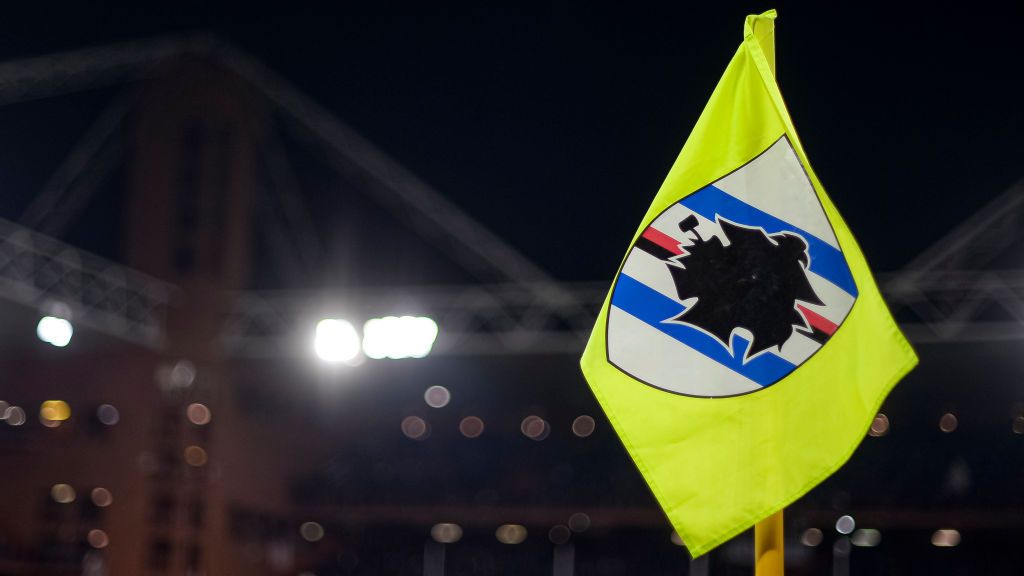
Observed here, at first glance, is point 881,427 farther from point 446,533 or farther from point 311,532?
point 311,532

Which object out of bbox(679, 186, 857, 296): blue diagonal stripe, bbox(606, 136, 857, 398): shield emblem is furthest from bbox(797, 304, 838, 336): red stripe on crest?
bbox(679, 186, 857, 296): blue diagonal stripe

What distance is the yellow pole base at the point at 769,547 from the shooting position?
347 cm

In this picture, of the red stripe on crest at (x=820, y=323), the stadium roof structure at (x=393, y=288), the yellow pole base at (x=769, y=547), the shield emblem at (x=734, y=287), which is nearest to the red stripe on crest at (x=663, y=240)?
the shield emblem at (x=734, y=287)

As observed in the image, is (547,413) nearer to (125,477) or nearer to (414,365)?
(414,365)

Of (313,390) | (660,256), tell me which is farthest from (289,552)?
(660,256)

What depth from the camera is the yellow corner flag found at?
368cm

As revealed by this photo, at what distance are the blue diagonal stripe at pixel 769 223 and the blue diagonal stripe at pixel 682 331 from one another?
28 cm

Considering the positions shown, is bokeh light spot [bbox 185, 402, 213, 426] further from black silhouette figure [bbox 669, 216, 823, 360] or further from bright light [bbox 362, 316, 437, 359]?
black silhouette figure [bbox 669, 216, 823, 360]

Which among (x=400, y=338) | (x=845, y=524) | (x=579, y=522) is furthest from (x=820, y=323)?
(x=579, y=522)

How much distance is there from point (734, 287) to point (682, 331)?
0.64 feet

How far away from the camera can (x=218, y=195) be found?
26.4m

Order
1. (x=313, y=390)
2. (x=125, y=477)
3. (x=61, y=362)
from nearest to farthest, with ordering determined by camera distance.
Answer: (x=125, y=477)
(x=61, y=362)
(x=313, y=390)

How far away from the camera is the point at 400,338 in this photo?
1006 inches

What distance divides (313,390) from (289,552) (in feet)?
12.9
